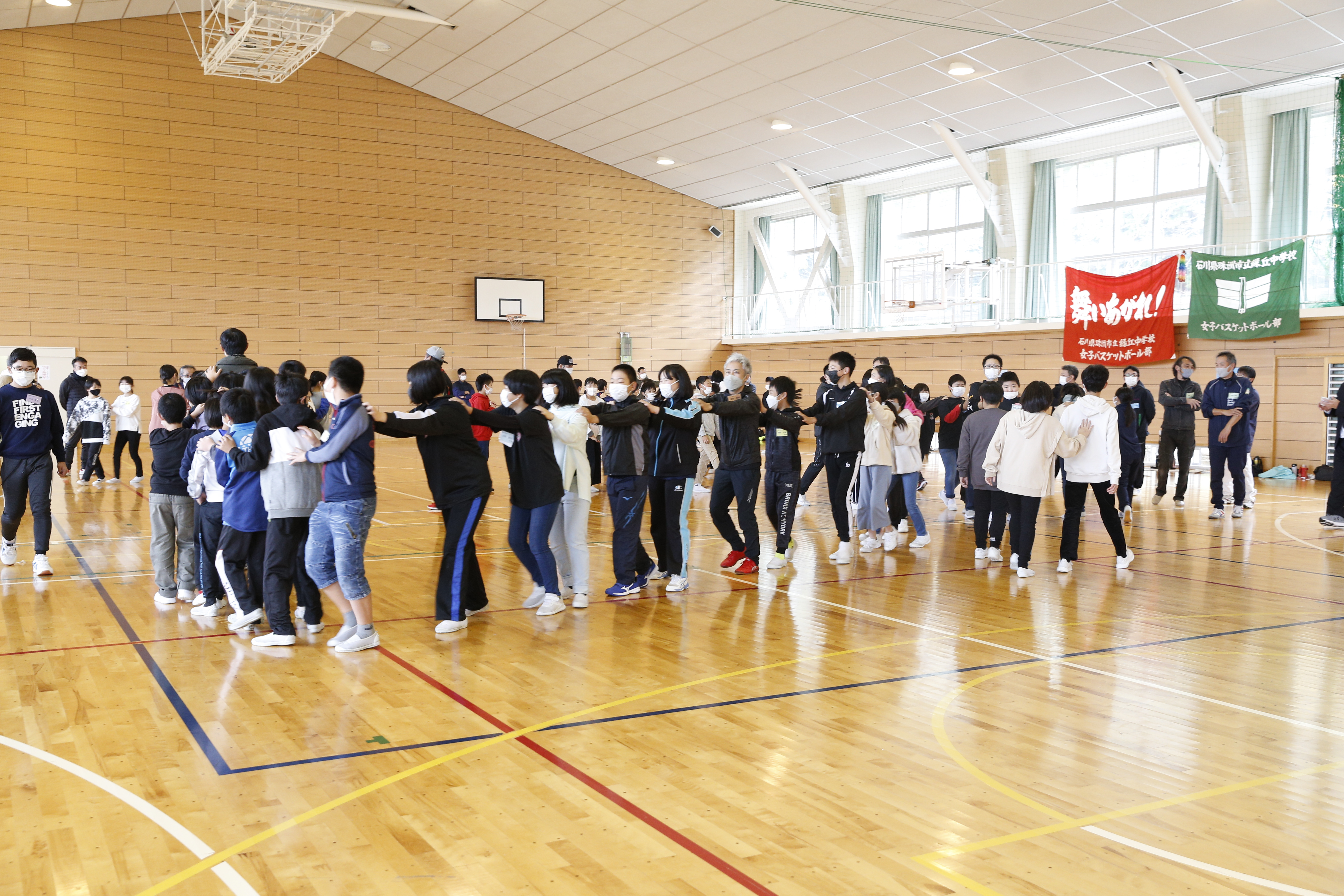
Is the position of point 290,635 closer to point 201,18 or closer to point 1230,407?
point 1230,407

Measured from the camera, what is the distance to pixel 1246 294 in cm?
1443

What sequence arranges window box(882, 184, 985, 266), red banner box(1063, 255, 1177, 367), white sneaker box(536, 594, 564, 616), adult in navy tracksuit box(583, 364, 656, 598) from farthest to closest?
window box(882, 184, 985, 266) < red banner box(1063, 255, 1177, 367) < adult in navy tracksuit box(583, 364, 656, 598) < white sneaker box(536, 594, 564, 616)

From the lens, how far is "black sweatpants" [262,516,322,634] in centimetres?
521

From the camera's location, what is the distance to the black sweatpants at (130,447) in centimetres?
1279

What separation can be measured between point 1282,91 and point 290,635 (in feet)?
49.7

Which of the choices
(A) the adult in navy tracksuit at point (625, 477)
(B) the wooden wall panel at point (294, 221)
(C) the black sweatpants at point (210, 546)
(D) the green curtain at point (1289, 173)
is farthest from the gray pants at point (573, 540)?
(B) the wooden wall panel at point (294, 221)

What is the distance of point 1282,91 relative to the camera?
46.9ft

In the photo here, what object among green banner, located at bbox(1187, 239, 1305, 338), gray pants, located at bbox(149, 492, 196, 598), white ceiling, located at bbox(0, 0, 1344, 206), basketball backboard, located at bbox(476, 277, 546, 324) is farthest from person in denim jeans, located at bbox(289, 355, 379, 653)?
basketball backboard, located at bbox(476, 277, 546, 324)

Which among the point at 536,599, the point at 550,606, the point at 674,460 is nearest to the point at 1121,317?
the point at 674,460

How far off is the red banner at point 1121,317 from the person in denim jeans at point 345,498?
13.7 m

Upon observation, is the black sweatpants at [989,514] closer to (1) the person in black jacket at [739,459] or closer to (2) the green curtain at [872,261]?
(1) the person in black jacket at [739,459]

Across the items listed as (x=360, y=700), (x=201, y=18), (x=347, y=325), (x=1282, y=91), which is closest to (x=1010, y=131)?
(x=1282, y=91)

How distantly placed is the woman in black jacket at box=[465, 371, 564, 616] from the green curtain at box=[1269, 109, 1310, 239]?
42.9 ft

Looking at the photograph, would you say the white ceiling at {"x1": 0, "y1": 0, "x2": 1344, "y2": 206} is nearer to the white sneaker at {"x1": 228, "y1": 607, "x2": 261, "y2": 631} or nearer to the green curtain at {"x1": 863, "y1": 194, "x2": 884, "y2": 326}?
the green curtain at {"x1": 863, "y1": 194, "x2": 884, "y2": 326}
